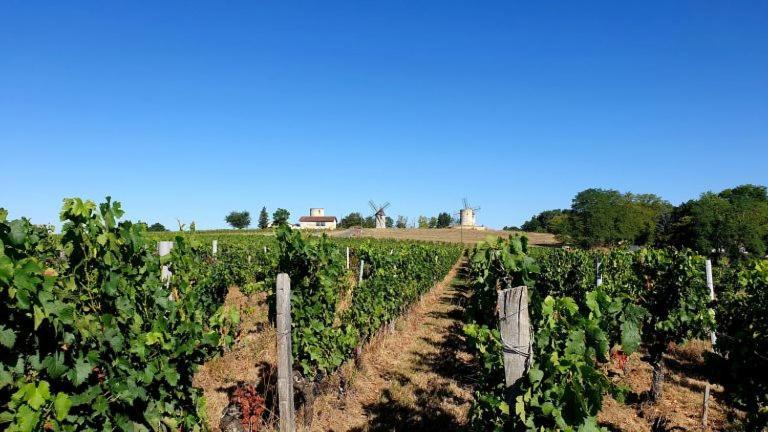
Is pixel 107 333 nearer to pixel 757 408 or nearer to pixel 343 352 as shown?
pixel 343 352

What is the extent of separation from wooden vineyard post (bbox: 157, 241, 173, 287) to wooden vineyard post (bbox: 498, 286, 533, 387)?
3429mm

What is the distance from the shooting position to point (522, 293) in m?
2.99

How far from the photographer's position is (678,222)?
59938 millimetres

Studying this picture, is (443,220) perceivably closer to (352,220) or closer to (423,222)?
(423,222)

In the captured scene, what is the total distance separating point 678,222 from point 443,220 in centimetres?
7759

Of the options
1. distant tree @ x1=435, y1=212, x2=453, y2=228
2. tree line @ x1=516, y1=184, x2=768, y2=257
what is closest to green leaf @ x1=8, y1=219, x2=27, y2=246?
tree line @ x1=516, y1=184, x2=768, y2=257

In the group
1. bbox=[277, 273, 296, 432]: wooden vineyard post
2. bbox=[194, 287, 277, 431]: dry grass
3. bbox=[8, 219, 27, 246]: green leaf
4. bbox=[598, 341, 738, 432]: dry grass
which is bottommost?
bbox=[598, 341, 738, 432]: dry grass

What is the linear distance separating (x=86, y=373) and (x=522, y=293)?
9.38 feet

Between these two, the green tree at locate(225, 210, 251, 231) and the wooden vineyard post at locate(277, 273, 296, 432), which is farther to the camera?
the green tree at locate(225, 210, 251, 231)

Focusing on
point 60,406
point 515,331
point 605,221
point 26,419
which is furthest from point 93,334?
point 605,221

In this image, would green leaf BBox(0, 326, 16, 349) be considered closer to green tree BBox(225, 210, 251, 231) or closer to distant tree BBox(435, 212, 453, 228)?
green tree BBox(225, 210, 251, 231)

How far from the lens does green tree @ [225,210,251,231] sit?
340ft

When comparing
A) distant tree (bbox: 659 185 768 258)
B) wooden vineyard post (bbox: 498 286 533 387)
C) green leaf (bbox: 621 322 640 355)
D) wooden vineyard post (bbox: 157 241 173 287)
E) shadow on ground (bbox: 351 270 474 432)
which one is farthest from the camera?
distant tree (bbox: 659 185 768 258)

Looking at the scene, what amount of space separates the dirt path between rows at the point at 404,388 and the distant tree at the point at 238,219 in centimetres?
9812
